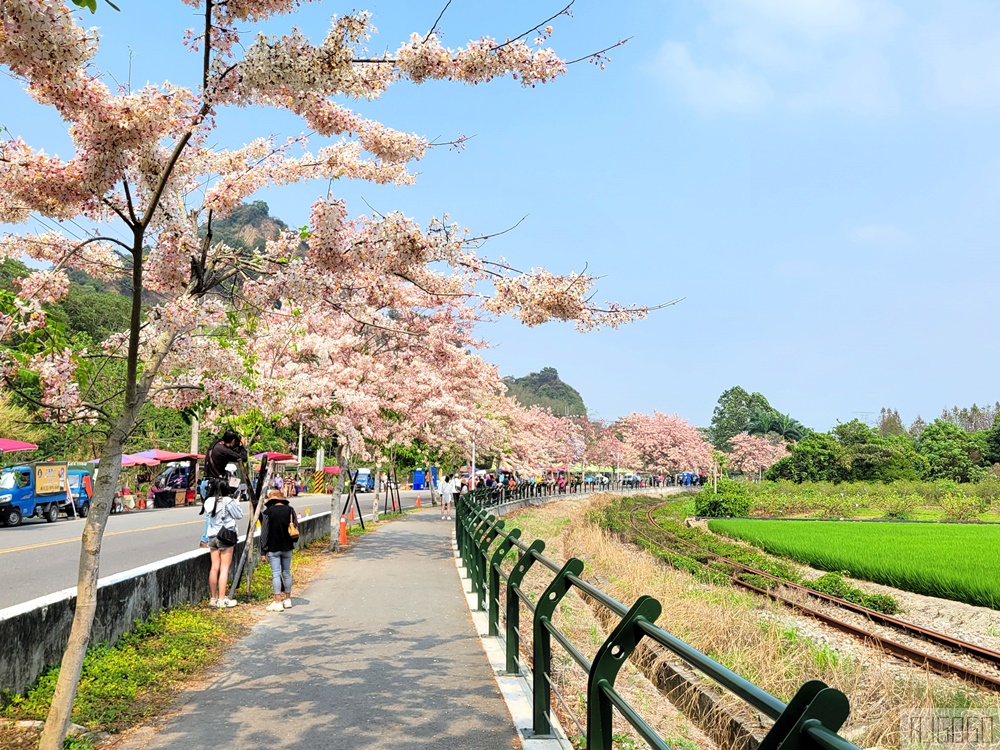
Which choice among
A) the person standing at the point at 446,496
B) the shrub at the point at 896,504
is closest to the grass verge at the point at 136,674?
the person standing at the point at 446,496

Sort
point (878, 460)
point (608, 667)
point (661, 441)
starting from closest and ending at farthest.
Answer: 1. point (608, 667)
2. point (878, 460)
3. point (661, 441)

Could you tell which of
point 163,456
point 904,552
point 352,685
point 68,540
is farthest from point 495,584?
point 163,456

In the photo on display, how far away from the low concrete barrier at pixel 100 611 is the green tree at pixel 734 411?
529 feet

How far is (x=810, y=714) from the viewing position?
215cm

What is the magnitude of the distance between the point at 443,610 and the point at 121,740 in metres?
6.13

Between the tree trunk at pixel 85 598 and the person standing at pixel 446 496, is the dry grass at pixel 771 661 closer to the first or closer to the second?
the tree trunk at pixel 85 598

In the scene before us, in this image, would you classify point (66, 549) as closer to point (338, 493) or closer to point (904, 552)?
point (338, 493)

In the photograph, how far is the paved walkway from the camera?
5934mm

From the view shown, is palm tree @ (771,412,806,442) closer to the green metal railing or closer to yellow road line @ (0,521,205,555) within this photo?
yellow road line @ (0,521,205,555)

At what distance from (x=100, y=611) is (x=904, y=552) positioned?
23.0 m

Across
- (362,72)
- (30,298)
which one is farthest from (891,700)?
(30,298)

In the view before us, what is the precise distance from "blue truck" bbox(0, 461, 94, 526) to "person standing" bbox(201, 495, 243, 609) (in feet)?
52.0

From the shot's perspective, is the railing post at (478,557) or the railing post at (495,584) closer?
the railing post at (495,584)

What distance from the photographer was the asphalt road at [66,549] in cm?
1375
